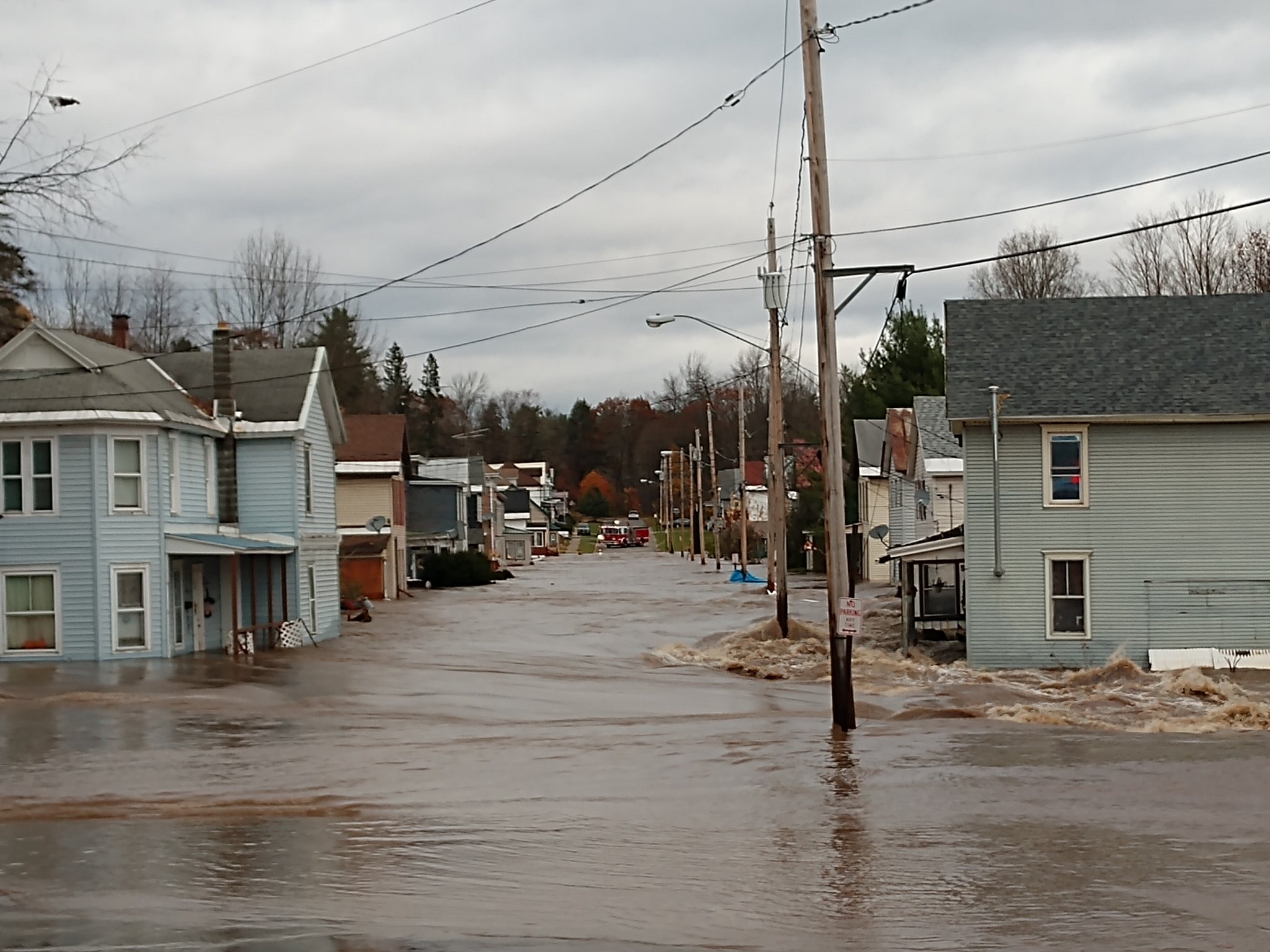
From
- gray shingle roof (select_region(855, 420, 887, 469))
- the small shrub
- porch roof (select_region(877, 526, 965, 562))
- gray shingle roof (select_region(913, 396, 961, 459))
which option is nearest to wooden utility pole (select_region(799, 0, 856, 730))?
porch roof (select_region(877, 526, 965, 562))

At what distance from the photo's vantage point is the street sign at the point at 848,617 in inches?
805

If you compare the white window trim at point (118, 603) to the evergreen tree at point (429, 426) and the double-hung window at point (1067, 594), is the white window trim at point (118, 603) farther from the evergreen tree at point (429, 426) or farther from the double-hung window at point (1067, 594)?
the evergreen tree at point (429, 426)

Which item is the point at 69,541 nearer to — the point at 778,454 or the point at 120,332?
the point at 120,332

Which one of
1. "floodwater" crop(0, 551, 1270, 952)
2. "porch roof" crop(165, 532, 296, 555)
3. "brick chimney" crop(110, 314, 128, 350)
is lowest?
"floodwater" crop(0, 551, 1270, 952)

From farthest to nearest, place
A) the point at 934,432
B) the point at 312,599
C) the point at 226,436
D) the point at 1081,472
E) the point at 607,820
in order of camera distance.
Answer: the point at 934,432 < the point at 312,599 < the point at 226,436 < the point at 1081,472 < the point at 607,820

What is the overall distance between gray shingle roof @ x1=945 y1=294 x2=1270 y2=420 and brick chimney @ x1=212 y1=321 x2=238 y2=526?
18.0m

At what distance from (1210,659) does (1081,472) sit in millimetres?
4673

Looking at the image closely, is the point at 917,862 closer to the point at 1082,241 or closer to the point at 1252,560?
the point at 1082,241

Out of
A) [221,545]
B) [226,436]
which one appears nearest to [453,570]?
[226,436]

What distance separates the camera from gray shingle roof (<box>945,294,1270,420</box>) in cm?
3206

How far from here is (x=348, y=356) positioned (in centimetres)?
10588

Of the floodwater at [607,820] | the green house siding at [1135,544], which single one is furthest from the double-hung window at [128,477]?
the green house siding at [1135,544]

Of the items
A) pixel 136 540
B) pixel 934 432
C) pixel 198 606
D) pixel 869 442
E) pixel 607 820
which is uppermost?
pixel 869 442

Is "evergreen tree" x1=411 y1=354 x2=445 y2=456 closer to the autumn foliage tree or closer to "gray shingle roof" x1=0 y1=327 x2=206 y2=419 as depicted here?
the autumn foliage tree
